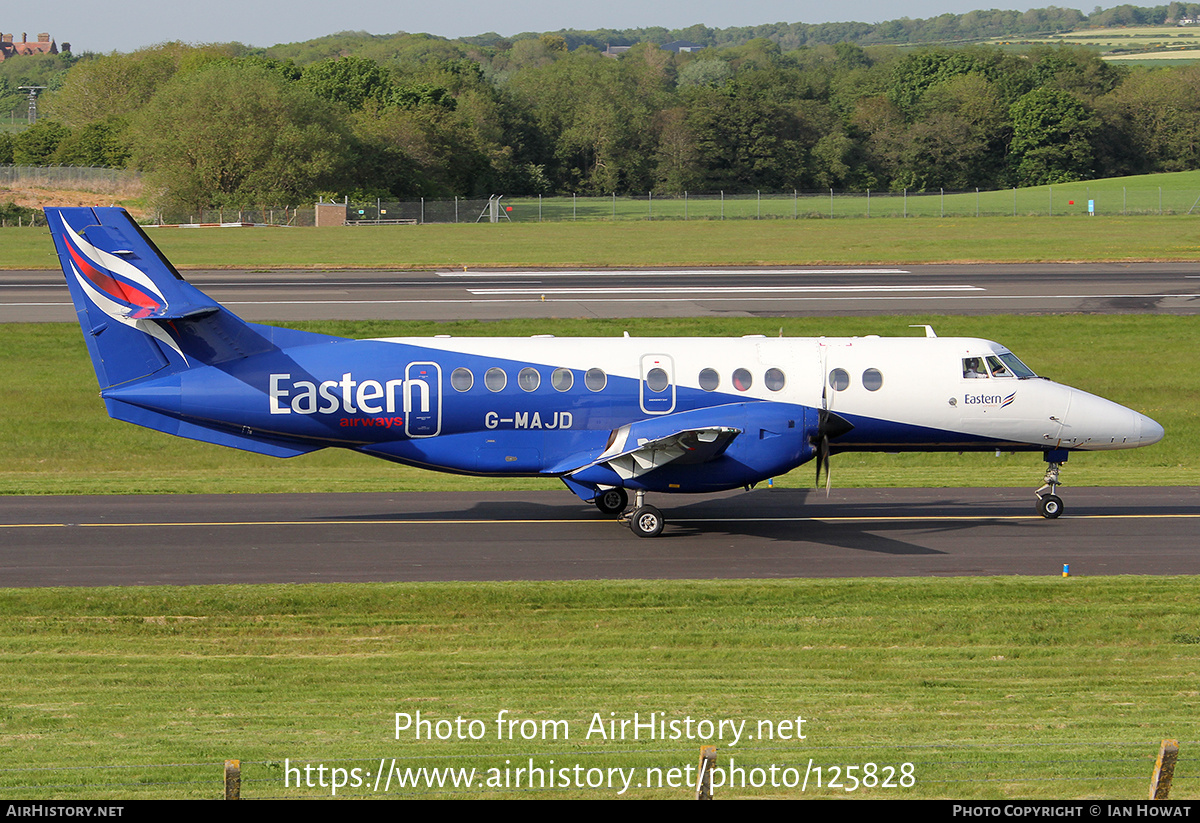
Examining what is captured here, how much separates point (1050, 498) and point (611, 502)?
8314mm

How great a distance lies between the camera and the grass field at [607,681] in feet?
34.6

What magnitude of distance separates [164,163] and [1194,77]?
118 metres

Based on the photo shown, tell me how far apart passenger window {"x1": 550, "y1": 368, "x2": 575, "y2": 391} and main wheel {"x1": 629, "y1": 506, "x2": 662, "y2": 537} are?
2.56 metres

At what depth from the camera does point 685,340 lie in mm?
22516

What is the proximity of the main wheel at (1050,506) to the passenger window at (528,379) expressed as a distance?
387 inches

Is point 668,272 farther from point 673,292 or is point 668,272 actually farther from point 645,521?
point 645,521

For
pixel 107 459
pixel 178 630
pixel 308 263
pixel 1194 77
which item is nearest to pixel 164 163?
pixel 308 263

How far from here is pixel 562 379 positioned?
21.5 m

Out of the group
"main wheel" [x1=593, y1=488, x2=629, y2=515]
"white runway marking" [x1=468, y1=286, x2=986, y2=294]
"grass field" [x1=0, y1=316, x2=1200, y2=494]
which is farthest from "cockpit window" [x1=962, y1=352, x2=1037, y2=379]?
"white runway marking" [x1=468, y1=286, x2=986, y2=294]

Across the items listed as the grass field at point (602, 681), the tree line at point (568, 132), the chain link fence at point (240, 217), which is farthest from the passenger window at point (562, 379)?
the tree line at point (568, 132)

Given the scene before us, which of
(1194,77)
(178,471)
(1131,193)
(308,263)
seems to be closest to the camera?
(178,471)

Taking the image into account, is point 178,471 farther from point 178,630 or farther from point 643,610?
point 643,610

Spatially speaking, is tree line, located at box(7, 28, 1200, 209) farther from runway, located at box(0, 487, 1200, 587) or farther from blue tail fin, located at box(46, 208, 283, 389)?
blue tail fin, located at box(46, 208, 283, 389)

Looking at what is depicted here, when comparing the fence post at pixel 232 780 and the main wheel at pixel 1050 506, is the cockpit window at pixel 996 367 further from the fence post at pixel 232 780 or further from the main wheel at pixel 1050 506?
the fence post at pixel 232 780
